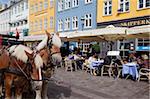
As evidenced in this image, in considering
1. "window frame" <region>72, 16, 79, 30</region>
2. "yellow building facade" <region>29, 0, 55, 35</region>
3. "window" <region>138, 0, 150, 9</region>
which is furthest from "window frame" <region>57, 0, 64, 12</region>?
"window" <region>138, 0, 150, 9</region>

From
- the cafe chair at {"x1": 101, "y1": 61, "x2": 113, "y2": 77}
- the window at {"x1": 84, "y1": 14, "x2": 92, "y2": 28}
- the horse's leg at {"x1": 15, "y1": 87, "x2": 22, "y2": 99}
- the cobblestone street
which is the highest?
the window at {"x1": 84, "y1": 14, "x2": 92, "y2": 28}

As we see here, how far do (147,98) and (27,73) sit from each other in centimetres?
475

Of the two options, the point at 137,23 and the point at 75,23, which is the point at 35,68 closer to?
the point at 137,23

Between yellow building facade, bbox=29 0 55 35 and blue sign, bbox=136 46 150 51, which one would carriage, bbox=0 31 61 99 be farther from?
yellow building facade, bbox=29 0 55 35

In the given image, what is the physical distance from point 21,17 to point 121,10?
32322 millimetres

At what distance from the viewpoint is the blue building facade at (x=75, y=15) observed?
34416mm

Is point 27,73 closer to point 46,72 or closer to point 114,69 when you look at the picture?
point 46,72

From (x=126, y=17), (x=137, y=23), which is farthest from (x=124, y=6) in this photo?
(x=137, y=23)

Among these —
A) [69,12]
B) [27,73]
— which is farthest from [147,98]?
[69,12]

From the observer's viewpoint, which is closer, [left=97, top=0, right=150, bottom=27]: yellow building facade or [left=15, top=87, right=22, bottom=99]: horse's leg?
[left=15, top=87, right=22, bottom=99]: horse's leg

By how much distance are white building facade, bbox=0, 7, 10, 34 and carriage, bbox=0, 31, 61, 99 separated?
204ft

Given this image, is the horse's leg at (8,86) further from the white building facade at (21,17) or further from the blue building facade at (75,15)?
the white building facade at (21,17)

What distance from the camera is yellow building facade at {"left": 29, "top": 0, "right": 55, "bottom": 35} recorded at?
148 ft

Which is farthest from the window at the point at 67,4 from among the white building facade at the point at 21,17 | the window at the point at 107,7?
the white building facade at the point at 21,17
